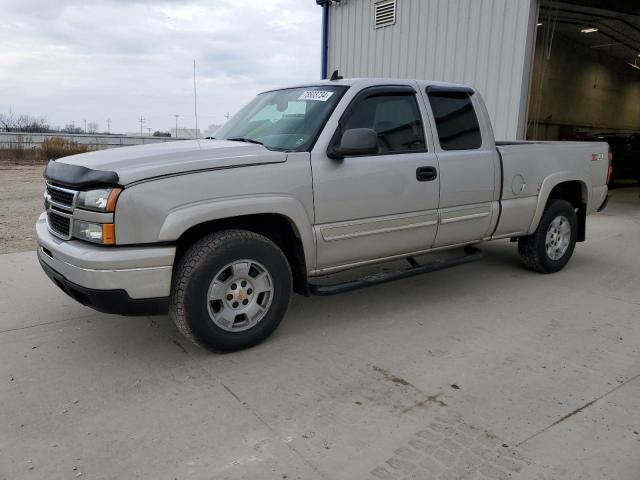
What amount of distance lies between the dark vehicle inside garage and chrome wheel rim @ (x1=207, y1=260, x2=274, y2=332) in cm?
1396

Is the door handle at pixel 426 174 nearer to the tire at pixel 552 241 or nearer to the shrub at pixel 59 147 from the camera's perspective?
the tire at pixel 552 241

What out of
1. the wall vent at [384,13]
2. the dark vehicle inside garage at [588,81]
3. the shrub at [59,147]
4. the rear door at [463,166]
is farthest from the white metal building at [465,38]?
the shrub at [59,147]

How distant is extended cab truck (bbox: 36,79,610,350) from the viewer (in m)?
3.14

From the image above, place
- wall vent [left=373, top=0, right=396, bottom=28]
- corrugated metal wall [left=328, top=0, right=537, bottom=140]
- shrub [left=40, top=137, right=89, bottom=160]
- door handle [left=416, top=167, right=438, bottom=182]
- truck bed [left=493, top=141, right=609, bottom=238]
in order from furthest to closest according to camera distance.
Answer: shrub [left=40, top=137, right=89, bottom=160]
wall vent [left=373, top=0, right=396, bottom=28]
corrugated metal wall [left=328, top=0, right=537, bottom=140]
truck bed [left=493, top=141, right=609, bottom=238]
door handle [left=416, top=167, right=438, bottom=182]

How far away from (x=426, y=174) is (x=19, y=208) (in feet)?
28.6

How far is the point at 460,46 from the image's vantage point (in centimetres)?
1002

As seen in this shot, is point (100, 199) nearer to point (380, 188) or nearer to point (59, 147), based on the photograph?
point (380, 188)

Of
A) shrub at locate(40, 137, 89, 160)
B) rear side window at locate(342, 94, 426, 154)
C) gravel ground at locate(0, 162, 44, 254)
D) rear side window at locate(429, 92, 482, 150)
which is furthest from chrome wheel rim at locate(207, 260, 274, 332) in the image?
shrub at locate(40, 137, 89, 160)

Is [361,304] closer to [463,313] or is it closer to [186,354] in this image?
[463,313]

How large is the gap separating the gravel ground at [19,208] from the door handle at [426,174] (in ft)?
16.7

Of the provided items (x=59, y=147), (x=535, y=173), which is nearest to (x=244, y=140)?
(x=535, y=173)

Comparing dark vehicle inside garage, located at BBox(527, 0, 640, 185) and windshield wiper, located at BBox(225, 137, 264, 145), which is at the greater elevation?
dark vehicle inside garage, located at BBox(527, 0, 640, 185)

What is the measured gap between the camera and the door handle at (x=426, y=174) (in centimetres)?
425

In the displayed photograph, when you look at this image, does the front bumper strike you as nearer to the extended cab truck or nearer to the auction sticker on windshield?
the extended cab truck
